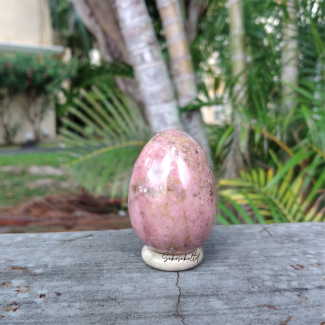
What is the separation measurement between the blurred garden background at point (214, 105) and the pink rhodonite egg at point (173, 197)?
1.54 ft

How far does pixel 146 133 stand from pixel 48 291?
1.12 m

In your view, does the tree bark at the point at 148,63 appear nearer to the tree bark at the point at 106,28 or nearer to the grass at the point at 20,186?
the tree bark at the point at 106,28

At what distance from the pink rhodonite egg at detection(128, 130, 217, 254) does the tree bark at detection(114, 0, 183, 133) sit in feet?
2.34

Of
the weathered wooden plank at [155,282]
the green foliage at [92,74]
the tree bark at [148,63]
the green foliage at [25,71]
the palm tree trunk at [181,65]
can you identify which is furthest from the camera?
the green foliage at [25,71]

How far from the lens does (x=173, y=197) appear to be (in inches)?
25.6

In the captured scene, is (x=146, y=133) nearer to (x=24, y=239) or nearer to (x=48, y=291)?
(x=24, y=239)

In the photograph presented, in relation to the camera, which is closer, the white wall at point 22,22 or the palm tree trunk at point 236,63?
the palm tree trunk at point 236,63

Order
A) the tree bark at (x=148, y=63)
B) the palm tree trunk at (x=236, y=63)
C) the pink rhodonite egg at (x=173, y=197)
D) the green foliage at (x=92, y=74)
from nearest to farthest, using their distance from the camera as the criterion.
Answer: the pink rhodonite egg at (x=173, y=197)
the tree bark at (x=148, y=63)
the palm tree trunk at (x=236, y=63)
the green foliage at (x=92, y=74)

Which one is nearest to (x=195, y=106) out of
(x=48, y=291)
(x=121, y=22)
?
(x=121, y=22)

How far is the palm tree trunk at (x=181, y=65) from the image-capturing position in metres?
1.46

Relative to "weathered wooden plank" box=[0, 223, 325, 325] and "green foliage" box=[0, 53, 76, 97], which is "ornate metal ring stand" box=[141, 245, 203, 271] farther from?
"green foliage" box=[0, 53, 76, 97]

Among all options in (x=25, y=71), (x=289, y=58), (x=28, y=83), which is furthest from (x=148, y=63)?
(x=28, y=83)

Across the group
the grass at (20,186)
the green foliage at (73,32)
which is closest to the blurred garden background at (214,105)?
the grass at (20,186)

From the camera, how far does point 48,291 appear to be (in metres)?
0.61
